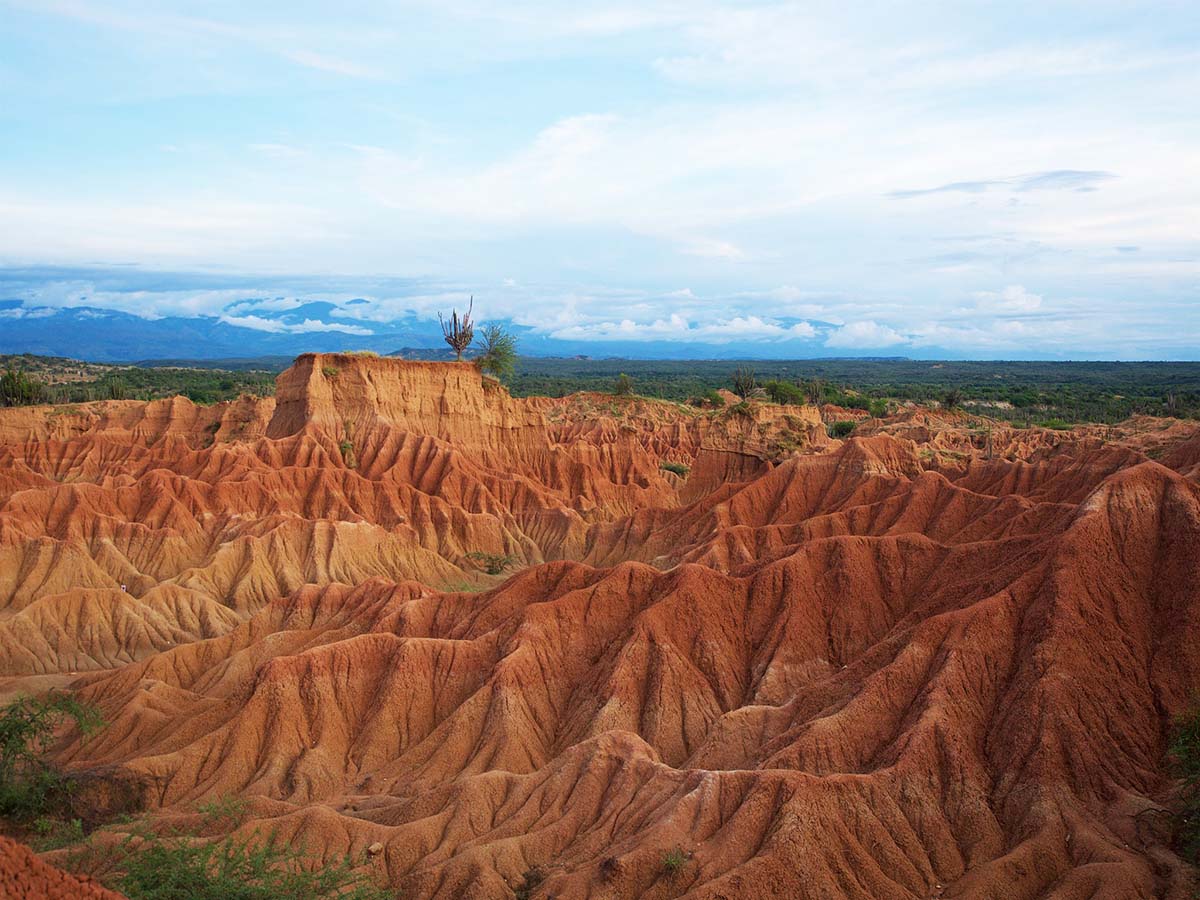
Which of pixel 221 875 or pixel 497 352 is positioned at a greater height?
pixel 497 352

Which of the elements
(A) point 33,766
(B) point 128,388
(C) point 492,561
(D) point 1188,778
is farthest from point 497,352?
(D) point 1188,778

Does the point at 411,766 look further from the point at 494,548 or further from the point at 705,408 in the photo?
the point at 705,408

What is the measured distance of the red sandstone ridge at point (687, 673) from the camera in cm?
2466

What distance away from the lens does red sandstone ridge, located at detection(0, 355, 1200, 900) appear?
24656mm

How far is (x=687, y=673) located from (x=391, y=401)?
55.1 m

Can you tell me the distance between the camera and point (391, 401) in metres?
85.9

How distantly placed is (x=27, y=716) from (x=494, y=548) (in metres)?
38.2

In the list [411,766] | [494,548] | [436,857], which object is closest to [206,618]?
[494,548]

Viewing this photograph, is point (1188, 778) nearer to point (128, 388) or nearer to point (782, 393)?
point (782, 393)

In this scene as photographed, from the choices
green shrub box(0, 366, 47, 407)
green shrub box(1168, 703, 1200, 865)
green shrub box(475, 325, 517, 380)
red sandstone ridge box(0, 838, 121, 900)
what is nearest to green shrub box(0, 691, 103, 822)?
red sandstone ridge box(0, 838, 121, 900)

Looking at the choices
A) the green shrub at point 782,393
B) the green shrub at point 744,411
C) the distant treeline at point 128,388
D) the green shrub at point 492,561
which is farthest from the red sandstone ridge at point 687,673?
the green shrub at point 782,393

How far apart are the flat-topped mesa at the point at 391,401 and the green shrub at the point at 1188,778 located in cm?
6819

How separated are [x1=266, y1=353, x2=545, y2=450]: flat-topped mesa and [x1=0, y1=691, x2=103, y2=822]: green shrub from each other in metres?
46.2

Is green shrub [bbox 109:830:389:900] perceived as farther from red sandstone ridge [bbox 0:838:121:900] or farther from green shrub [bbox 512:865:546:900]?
red sandstone ridge [bbox 0:838:121:900]
